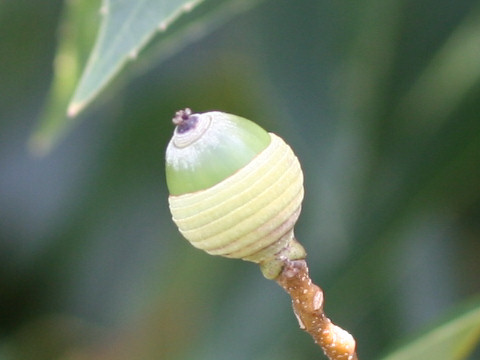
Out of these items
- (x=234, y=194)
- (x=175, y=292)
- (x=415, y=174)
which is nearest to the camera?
(x=234, y=194)

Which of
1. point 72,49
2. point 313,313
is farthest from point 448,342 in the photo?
point 72,49

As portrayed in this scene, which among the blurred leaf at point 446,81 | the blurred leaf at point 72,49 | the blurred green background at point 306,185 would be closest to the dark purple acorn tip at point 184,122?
the blurred leaf at point 72,49

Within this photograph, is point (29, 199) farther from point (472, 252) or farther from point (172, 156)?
point (172, 156)

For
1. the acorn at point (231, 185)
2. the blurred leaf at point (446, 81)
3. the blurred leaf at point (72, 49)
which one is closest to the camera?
the acorn at point (231, 185)

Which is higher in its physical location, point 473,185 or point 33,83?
point 33,83

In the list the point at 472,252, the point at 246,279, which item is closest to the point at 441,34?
the point at 472,252

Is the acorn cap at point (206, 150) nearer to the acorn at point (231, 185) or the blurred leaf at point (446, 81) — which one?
the acorn at point (231, 185)
